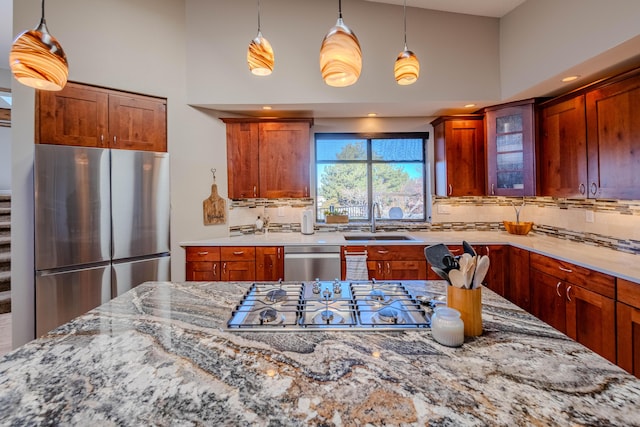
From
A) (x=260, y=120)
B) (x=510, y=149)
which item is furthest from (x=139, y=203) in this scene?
(x=510, y=149)

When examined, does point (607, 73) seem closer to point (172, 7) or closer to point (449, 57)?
point (449, 57)

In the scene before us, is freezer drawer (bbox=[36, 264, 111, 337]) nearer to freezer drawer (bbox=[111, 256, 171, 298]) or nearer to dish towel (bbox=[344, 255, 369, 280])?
freezer drawer (bbox=[111, 256, 171, 298])

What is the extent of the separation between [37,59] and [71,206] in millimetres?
1738

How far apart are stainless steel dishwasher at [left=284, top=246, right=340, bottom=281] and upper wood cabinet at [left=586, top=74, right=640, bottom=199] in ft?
7.62

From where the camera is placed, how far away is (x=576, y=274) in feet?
7.27

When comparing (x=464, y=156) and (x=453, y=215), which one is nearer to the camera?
(x=464, y=156)

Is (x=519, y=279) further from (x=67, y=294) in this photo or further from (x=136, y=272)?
(x=67, y=294)

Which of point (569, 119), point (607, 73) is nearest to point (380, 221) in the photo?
point (569, 119)

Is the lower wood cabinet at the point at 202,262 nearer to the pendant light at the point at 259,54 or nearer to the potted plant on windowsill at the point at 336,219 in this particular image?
the potted plant on windowsill at the point at 336,219

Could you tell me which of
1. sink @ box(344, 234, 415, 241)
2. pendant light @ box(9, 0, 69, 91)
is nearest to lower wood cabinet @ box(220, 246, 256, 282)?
sink @ box(344, 234, 415, 241)

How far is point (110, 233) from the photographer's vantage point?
2607 millimetres

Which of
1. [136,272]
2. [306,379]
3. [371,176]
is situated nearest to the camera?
[306,379]

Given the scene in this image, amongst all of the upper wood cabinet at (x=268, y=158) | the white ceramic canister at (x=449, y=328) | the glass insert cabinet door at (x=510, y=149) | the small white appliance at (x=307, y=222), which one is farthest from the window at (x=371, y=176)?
the white ceramic canister at (x=449, y=328)

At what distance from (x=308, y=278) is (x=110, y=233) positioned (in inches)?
75.0
